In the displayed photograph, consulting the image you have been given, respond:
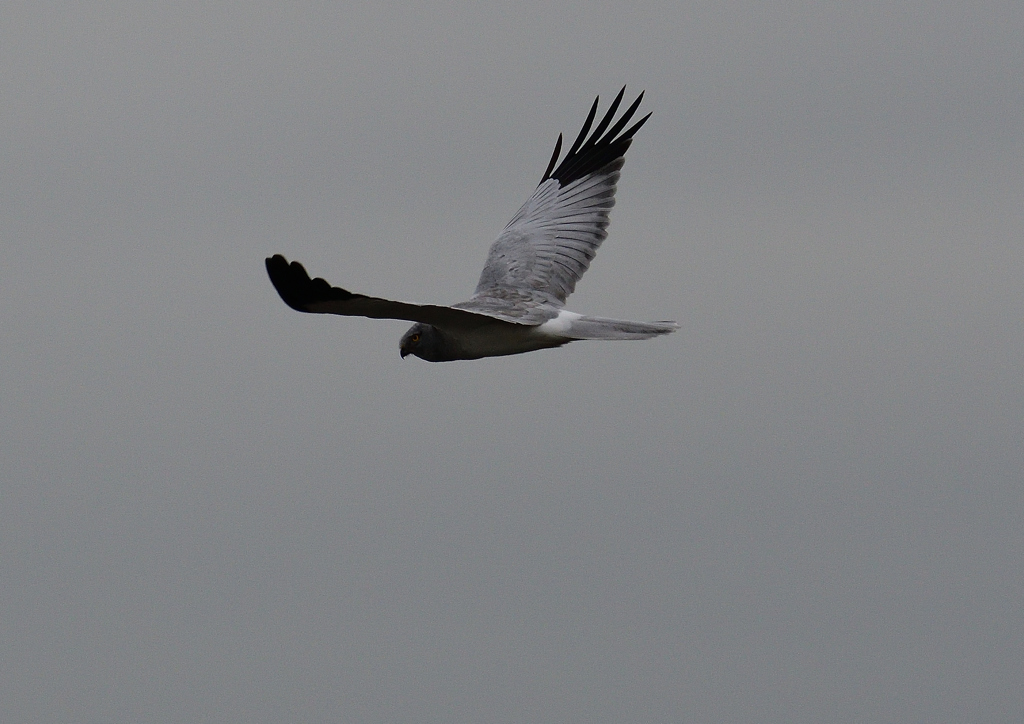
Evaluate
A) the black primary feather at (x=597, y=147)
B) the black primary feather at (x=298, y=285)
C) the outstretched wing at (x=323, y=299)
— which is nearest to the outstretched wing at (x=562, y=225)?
the black primary feather at (x=597, y=147)

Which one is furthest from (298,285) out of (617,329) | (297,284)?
(617,329)

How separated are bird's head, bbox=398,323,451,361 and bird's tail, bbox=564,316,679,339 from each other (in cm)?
122

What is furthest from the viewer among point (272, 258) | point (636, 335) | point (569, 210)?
point (569, 210)

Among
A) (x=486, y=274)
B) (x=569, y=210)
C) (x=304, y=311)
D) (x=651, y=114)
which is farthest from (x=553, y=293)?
(x=304, y=311)

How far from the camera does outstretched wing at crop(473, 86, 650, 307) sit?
62.0ft

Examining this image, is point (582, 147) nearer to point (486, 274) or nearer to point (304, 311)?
point (486, 274)

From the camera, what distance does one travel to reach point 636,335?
52.6 feet

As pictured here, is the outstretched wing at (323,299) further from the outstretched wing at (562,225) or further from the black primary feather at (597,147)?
the black primary feather at (597,147)

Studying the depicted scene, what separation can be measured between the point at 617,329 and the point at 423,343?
6.07 feet

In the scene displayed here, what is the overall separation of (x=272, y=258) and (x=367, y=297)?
2.48ft

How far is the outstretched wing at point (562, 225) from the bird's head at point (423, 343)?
5.10 ft

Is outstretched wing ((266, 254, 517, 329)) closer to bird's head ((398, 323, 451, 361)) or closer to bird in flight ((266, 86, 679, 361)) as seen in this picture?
bird in flight ((266, 86, 679, 361))

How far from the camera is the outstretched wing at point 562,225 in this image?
18.9m

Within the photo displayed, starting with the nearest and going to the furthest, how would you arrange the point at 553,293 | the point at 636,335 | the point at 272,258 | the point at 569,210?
the point at 272,258 < the point at 636,335 < the point at 553,293 < the point at 569,210
